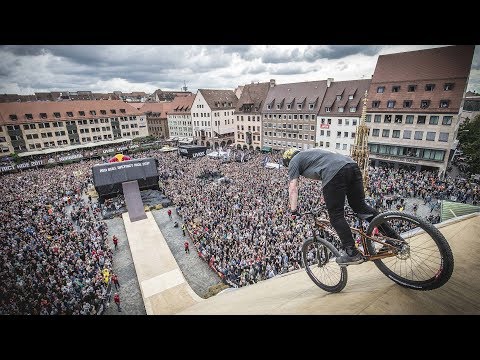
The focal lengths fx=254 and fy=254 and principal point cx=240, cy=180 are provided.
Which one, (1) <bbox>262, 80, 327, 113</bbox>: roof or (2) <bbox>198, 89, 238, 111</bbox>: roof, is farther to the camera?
(2) <bbox>198, 89, 238, 111</bbox>: roof

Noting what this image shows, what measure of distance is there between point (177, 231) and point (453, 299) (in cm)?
1819

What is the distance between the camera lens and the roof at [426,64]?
83.9ft

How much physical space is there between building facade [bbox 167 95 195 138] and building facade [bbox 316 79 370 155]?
31.9 metres

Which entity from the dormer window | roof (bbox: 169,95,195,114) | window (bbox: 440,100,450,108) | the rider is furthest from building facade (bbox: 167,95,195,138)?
the rider

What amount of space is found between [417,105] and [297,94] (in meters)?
19.1

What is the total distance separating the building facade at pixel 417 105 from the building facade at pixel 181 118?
131 ft

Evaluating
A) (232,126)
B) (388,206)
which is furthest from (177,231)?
(232,126)

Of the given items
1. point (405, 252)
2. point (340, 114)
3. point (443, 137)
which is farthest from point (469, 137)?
point (405, 252)

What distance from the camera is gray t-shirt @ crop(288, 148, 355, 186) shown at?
349 cm

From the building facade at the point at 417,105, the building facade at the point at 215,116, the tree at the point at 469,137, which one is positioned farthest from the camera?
the building facade at the point at 215,116

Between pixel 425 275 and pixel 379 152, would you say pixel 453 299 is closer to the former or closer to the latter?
pixel 425 275

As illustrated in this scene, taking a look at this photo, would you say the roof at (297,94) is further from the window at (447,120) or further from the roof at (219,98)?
the window at (447,120)

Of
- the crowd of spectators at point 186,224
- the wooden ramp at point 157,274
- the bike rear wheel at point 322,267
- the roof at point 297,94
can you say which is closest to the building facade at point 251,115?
the roof at point 297,94

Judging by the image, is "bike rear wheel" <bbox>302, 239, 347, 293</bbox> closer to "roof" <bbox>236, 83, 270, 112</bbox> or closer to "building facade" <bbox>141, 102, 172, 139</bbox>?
"roof" <bbox>236, 83, 270, 112</bbox>
